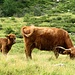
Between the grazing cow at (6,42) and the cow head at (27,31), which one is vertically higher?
the cow head at (27,31)

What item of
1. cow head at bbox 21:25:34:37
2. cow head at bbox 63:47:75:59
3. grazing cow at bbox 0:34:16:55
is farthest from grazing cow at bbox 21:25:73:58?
grazing cow at bbox 0:34:16:55

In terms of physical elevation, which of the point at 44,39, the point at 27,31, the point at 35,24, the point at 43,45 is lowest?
the point at 35,24

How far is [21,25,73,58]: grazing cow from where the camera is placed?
1531 cm

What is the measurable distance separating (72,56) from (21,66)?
5199 millimetres

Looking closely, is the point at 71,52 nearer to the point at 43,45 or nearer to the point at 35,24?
the point at 43,45

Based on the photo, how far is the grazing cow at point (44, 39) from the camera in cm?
1531

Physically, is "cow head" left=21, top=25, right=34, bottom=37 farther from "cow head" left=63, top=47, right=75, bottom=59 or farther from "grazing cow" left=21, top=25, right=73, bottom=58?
"cow head" left=63, top=47, right=75, bottom=59

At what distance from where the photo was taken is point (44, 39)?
1552 cm

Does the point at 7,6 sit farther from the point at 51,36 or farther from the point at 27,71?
the point at 27,71

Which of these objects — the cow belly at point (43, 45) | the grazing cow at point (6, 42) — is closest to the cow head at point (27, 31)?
the cow belly at point (43, 45)

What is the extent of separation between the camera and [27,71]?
9930mm

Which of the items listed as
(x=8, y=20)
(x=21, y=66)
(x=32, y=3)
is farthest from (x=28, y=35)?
(x=32, y=3)

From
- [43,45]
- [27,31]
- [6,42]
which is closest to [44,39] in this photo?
[43,45]

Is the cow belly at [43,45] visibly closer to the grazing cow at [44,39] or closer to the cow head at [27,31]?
the grazing cow at [44,39]
